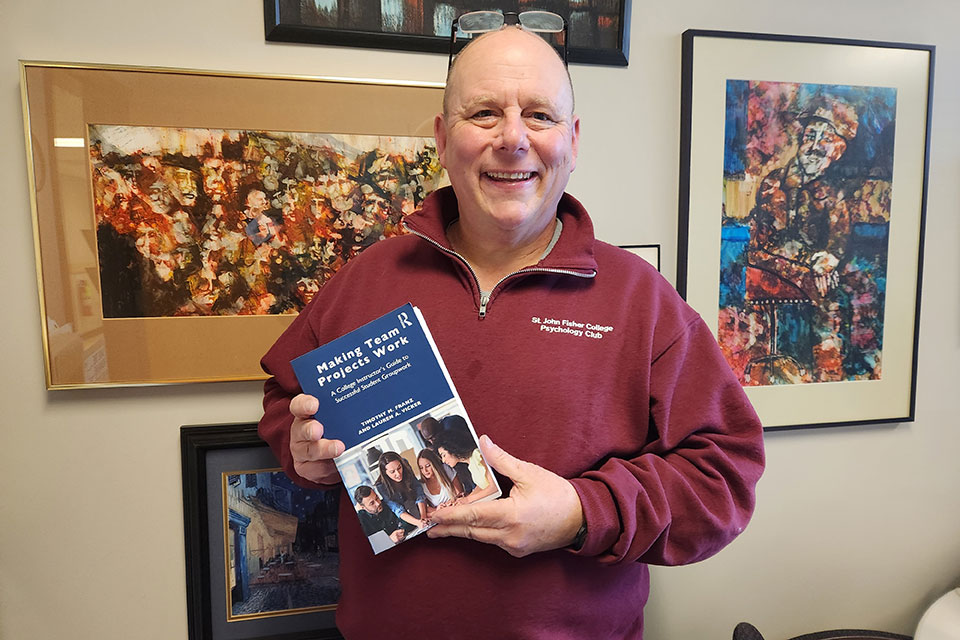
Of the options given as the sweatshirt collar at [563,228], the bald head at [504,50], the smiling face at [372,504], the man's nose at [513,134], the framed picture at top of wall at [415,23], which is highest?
the framed picture at top of wall at [415,23]

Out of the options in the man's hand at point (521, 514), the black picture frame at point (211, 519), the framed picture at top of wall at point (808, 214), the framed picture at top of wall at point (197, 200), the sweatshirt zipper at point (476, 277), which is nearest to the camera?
the man's hand at point (521, 514)

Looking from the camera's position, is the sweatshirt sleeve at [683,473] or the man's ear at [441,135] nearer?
the sweatshirt sleeve at [683,473]

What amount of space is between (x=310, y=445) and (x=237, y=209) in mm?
577

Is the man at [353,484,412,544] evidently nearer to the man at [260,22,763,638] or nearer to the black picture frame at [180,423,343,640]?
the man at [260,22,763,638]

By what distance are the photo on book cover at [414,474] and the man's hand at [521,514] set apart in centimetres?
2

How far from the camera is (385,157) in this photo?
121 centimetres

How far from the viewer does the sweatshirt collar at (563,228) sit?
91 cm

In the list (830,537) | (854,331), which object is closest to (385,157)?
(854,331)

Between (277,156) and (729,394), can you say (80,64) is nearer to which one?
(277,156)

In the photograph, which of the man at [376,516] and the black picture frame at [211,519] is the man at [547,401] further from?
the black picture frame at [211,519]

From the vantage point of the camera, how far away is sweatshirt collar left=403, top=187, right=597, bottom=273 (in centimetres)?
91

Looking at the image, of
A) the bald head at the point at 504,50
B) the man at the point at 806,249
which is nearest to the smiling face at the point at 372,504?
the bald head at the point at 504,50

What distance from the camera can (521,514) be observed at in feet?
2.58

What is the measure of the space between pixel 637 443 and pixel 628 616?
0.29m
